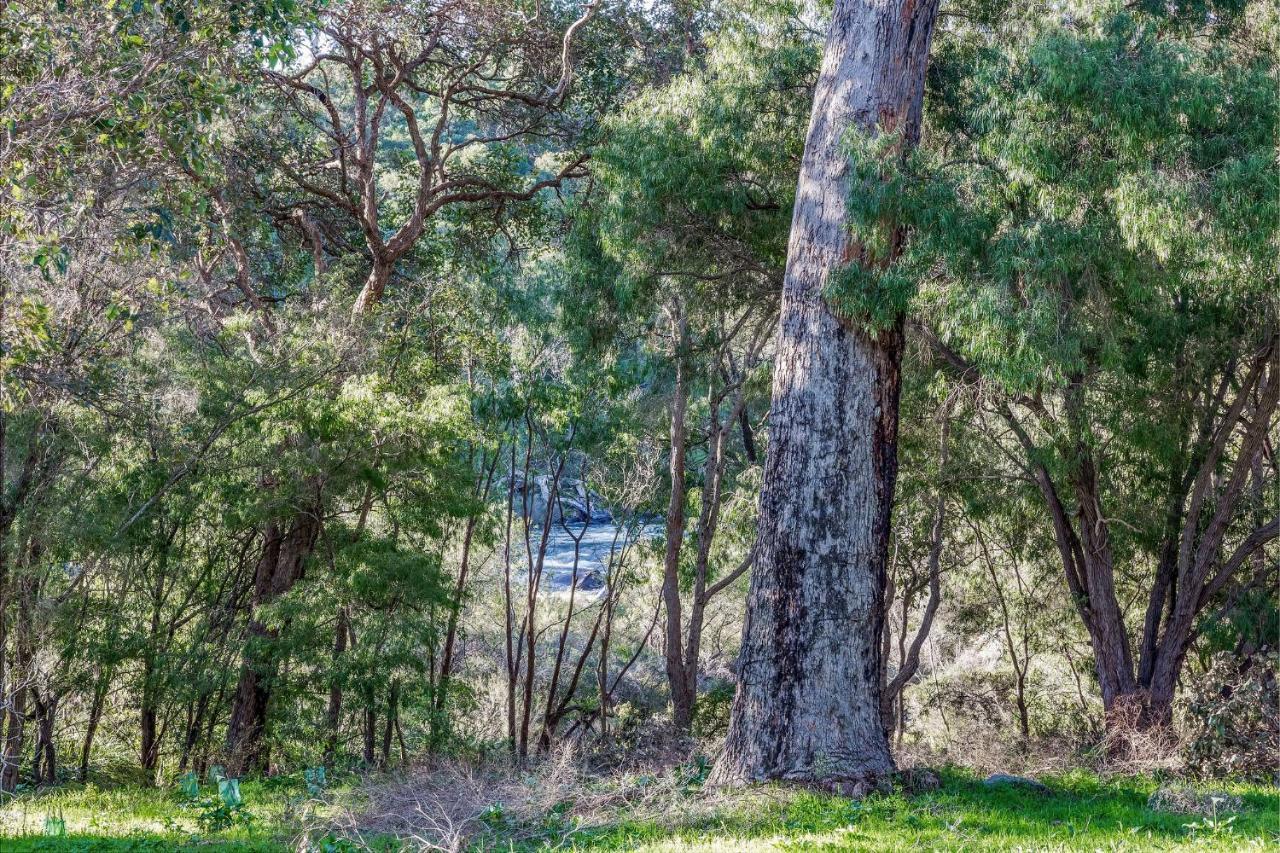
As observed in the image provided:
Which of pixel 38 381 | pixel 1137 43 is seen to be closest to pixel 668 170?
pixel 1137 43

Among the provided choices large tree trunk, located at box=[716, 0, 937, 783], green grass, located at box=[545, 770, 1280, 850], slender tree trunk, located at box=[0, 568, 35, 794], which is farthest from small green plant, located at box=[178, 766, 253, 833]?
slender tree trunk, located at box=[0, 568, 35, 794]

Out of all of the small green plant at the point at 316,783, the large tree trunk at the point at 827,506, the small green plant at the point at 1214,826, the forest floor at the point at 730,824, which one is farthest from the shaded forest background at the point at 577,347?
the small green plant at the point at 1214,826

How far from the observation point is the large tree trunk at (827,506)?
7062 millimetres

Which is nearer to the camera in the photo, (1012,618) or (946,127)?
(946,127)

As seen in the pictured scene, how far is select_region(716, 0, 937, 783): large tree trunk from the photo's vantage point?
7062mm

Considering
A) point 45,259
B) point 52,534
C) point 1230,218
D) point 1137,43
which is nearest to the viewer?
point 45,259

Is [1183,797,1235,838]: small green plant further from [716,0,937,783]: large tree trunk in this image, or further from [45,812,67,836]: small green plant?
[45,812,67,836]: small green plant

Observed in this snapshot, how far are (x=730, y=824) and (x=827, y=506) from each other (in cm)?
219

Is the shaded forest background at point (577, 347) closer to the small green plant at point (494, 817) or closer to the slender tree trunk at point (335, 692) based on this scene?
the slender tree trunk at point (335, 692)

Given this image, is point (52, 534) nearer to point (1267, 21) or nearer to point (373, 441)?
point (373, 441)

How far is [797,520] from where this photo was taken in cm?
721

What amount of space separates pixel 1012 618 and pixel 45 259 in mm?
16657

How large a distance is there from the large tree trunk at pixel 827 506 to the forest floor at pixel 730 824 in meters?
0.43

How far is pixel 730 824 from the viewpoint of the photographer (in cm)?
611
